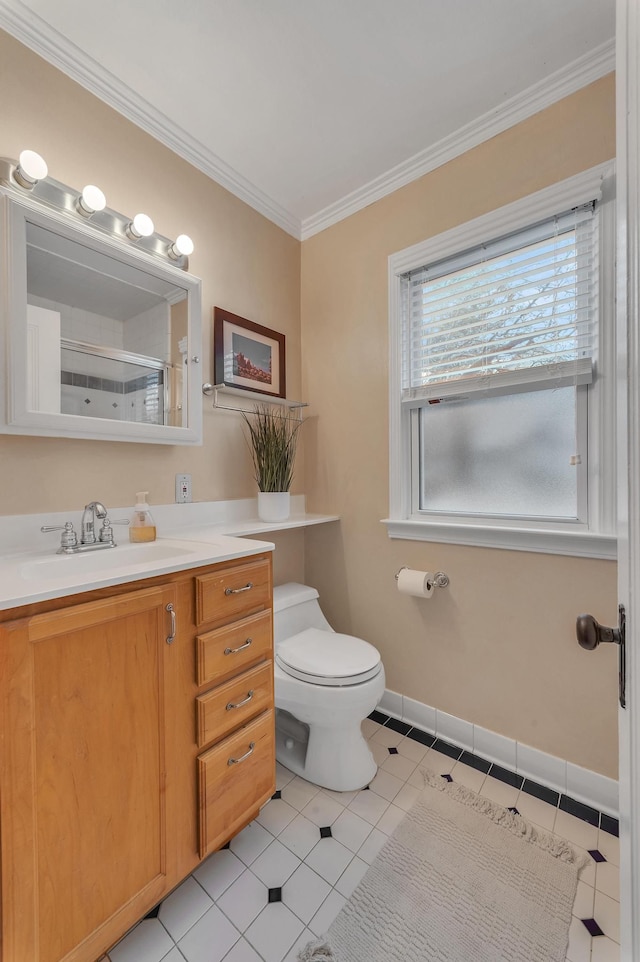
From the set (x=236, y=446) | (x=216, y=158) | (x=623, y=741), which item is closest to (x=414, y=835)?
(x=623, y=741)

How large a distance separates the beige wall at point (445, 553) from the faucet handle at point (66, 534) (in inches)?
48.0

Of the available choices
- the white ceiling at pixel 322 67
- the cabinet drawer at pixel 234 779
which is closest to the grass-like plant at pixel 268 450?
the cabinet drawer at pixel 234 779

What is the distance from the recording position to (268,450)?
190 centimetres

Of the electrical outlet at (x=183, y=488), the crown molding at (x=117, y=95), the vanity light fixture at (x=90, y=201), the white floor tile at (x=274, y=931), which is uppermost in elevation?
the crown molding at (x=117, y=95)

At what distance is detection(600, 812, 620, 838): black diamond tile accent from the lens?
1.32 m

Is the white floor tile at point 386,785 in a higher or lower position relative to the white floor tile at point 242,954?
lower

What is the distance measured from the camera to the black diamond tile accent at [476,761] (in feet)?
5.26

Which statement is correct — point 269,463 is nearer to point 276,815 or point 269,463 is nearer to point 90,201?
point 90,201

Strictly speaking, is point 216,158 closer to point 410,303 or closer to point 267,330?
point 267,330

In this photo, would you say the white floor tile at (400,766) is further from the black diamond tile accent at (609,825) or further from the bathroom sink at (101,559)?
the bathroom sink at (101,559)

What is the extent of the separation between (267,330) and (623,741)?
1976mm

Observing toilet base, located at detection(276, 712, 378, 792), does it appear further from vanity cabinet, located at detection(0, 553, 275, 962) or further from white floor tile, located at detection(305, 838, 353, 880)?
vanity cabinet, located at detection(0, 553, 275, 962)

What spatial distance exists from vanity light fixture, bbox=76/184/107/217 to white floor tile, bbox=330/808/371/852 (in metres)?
2.17

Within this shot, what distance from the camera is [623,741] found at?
1.85ft
